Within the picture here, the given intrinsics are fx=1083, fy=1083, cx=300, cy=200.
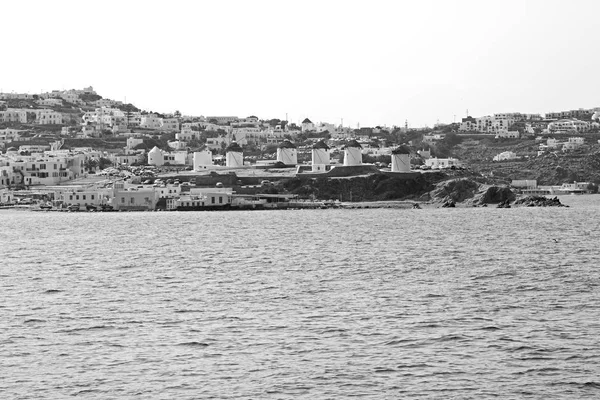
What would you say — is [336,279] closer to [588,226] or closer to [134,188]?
[588,226]

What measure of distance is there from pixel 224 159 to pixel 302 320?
104 m

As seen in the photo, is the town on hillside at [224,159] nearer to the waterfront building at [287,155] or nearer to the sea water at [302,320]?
the waterfront building at [287,155]

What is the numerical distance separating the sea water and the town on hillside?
44497 millimetres

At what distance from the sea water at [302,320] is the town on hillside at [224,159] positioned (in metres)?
44.5

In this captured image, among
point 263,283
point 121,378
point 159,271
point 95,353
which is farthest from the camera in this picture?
point 159,271

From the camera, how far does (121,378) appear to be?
2089cm

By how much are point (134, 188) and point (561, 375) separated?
3128 inches

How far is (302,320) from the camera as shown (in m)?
27.0

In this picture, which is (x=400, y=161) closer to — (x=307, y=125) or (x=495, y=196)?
(x=495, y=196)

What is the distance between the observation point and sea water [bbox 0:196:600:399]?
2064 cm

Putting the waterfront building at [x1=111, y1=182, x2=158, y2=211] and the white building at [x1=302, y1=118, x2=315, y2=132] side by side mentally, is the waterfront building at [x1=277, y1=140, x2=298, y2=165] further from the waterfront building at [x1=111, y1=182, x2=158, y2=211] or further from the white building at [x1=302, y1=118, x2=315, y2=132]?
the white building at [x1=302, y1=118, x2=315, y2=132]

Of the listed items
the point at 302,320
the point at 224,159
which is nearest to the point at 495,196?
the point at 224,159

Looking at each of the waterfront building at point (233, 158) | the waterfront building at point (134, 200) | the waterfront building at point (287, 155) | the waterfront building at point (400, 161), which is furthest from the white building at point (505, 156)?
the waterfront building at point (134, 200)

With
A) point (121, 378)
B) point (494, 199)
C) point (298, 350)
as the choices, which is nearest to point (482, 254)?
point (298, 350)
